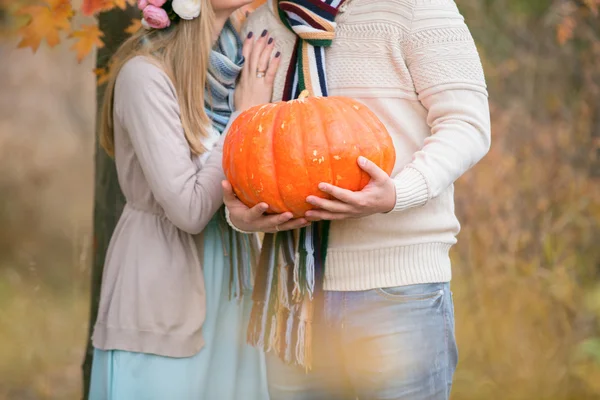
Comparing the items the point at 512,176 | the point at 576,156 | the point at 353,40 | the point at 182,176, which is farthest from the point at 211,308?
the point at 576,156

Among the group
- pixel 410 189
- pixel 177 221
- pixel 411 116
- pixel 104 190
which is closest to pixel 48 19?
pixel 104 190

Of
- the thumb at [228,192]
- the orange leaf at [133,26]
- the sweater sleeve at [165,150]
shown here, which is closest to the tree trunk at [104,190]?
the orange leaf at [133,26]

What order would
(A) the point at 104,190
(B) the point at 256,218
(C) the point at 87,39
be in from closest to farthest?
(B) the point at 256,218 → (C) the point at 87,39 → (A) the point at 104,190

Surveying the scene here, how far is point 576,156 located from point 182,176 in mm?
2092

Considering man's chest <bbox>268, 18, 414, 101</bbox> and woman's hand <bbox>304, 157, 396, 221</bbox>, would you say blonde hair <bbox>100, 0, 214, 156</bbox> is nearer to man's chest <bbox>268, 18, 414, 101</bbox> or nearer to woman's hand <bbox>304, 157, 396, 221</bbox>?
man's chest <bbox>268, 18, 414, 101</bbox>

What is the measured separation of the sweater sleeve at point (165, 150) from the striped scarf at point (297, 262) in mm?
191

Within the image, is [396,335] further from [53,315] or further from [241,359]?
[53,315]

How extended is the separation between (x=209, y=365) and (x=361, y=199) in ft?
2.24

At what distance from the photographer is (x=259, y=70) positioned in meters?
1.88

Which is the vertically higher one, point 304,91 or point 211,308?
point 304,91

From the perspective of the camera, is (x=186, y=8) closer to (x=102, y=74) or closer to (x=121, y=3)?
(x=121, y=3)

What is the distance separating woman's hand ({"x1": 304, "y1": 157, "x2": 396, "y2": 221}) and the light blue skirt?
19.0 inches

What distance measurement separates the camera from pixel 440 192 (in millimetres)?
1621

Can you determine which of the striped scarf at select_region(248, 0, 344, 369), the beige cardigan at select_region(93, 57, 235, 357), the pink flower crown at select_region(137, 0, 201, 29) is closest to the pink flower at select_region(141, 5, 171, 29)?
the pink flower crown at select_region(137, 0, 201, 29)
